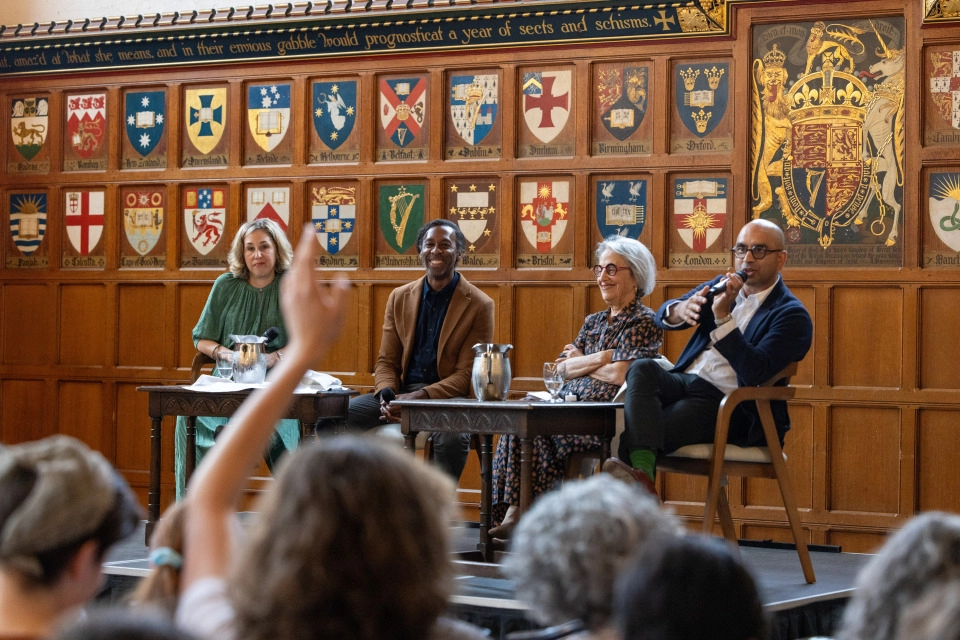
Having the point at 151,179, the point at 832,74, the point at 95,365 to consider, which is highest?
the point at 832,74

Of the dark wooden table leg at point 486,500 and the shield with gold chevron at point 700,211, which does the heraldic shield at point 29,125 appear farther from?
the dark wooden table leg at point 486,500

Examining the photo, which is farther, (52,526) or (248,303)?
(248,303)

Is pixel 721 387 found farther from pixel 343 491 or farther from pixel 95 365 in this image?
pixel 95 365

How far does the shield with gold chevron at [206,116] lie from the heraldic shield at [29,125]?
108 centimetres

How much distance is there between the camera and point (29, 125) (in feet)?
25.9

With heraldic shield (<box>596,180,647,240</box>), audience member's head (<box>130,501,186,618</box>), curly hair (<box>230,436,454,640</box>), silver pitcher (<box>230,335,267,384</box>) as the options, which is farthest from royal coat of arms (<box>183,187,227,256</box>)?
curly hair (<box>230,436,454,640</box>)

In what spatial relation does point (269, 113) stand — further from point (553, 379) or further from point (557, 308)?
point (553, 379)

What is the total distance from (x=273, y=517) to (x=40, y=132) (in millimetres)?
7163

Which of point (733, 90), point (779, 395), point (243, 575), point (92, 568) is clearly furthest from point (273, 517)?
point (733, 90)

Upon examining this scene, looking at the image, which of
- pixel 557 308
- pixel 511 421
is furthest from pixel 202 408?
pixel 557 308

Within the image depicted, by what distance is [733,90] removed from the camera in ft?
21.1

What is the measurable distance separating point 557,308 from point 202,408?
7.70ft

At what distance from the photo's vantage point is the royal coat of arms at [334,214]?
7.18 meters

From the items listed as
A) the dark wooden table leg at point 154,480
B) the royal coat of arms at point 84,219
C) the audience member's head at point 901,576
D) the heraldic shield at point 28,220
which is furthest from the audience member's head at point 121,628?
the heraldic shield at point 28,220
